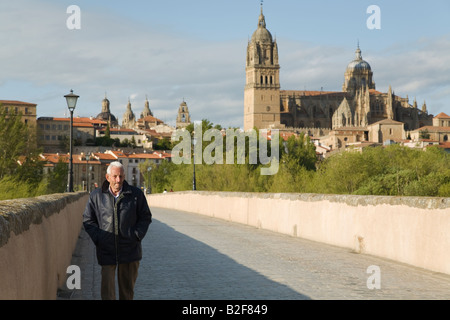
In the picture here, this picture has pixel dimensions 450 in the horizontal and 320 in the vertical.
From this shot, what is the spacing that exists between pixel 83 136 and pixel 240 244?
17618 cm

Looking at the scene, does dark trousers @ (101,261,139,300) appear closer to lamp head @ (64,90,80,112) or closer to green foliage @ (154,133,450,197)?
lamp head @ (64,90,80,112)

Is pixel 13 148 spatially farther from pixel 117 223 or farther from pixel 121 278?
pixel 117 223

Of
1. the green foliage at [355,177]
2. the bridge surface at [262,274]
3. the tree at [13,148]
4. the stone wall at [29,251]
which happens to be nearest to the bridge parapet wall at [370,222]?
the bridge surface at [262,274]

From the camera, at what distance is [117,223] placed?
6.70 meters

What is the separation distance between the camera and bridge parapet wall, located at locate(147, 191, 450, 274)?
1078 cm

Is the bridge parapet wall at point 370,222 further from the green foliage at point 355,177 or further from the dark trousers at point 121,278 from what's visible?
the green foliage at point 355,177

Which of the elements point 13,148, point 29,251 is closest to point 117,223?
point 29,251

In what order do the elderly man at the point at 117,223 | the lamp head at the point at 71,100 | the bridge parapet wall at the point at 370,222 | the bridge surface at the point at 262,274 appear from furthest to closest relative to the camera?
the lamp head at the point at 71,100
the bridge parapet wall at the point at 370,222
the bridge surface at the point at 262,274
the elderly man at the point at 117,223

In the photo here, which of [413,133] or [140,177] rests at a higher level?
[413,133]

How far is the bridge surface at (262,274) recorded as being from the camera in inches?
342

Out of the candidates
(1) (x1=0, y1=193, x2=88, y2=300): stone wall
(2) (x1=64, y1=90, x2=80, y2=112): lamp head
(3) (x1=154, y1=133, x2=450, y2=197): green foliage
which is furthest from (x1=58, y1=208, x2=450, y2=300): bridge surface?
(3) (x1=154, y1=133, x2=450, y2=197): green foliage
